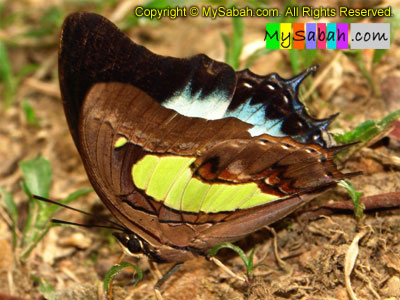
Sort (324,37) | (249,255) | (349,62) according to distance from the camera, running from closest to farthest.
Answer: (249,255) < (324,37) < (349,62)

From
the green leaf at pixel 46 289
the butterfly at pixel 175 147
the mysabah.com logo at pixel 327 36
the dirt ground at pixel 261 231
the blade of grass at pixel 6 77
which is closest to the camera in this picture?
the butterfly at pixel 175 147

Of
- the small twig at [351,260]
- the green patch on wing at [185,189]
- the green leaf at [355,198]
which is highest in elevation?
the green patch on wing at [185,189]

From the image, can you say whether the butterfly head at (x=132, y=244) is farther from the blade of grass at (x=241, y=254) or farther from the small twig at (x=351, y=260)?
the small twig at (x=351, y=260)

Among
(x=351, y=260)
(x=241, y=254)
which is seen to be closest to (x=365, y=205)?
(x=351, y=260)

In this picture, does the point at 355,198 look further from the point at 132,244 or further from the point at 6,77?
the point at 6,77

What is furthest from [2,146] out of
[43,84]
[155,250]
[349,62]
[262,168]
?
[349,62]

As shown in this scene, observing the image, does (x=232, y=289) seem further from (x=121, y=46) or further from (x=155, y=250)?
(x=121, y=46)

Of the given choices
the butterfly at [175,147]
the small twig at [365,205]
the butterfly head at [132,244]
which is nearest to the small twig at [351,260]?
the small twig at [365,205]
